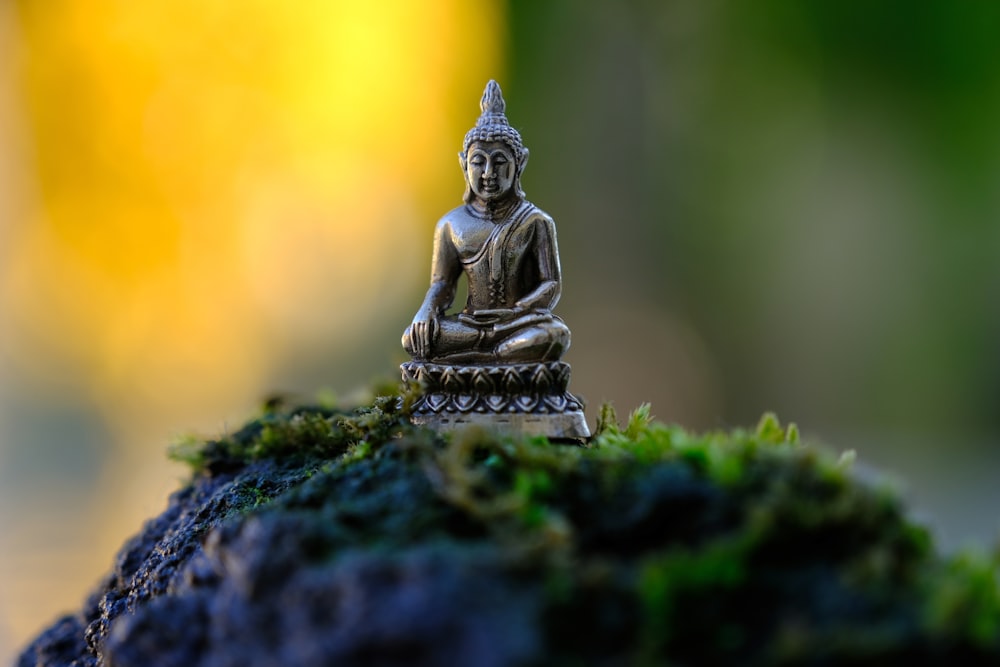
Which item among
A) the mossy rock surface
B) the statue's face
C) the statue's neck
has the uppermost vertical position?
the statue's face

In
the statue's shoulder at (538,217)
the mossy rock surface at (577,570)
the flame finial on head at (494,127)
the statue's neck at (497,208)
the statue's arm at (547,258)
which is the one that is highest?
the flame finial on head at (494,127)

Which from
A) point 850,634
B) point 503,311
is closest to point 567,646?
point 850,634

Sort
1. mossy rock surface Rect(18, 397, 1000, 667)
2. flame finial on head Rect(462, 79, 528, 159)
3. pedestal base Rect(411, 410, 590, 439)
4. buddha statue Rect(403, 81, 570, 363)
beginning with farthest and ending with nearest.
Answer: flame finial on head Rect(462, 79, 528, 159), buddha statue Rect(403, 81, 570, 363), pedestal base Rect(411, 410, 590, 439), mossy rock surface Rect(18, 397, 1000, 667)

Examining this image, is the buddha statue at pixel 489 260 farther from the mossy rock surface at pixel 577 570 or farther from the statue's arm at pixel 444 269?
the mossy rock surface at pixel 577 570

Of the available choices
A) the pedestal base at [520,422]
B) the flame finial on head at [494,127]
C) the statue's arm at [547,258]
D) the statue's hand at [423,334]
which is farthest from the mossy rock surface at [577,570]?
the flame finial on head at [494,127]

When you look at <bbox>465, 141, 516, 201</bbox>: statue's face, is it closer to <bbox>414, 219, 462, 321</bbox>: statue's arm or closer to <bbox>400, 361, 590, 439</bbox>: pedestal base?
<bbox>414, 219, 462, 321</bbox>: statue's arm

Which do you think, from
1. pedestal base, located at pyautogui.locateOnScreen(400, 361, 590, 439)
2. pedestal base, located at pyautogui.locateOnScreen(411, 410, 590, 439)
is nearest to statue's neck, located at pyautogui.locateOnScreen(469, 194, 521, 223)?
pedestal base, located at pyautogui.locateOnScreen(400, 361, 590, 439)
